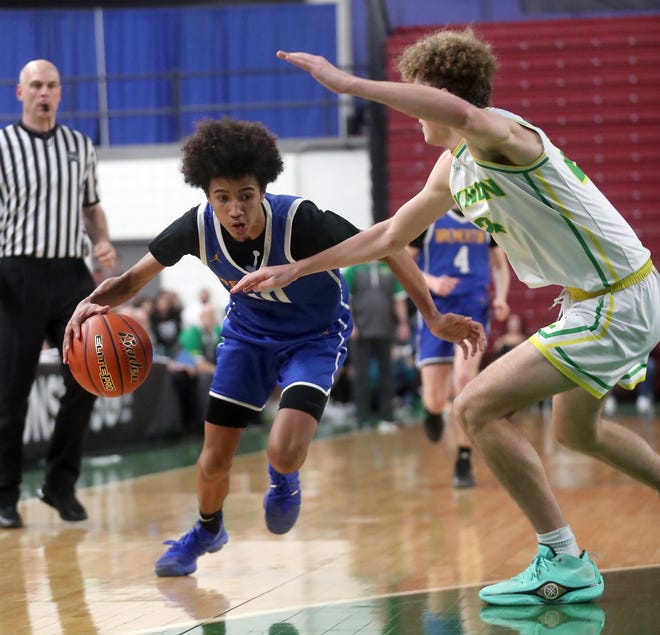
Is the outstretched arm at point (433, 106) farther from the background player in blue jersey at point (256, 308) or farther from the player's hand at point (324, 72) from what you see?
the background player in blue jersey at point (256, 308)

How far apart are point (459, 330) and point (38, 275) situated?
2.68 metres

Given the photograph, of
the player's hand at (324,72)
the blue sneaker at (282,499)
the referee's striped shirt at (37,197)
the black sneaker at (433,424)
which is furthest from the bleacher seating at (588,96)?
the player's hand at (324,72)

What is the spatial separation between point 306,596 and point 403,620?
52 centimetres

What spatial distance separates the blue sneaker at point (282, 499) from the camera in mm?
4539

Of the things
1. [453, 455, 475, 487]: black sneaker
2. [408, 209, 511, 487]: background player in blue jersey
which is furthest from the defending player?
[408, 209, 511, 487]: background player in blue jersey

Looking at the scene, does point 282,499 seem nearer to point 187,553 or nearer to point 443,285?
point 187,553

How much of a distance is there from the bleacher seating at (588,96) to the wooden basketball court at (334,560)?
8498mm

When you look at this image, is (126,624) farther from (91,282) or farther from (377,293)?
(377,293)

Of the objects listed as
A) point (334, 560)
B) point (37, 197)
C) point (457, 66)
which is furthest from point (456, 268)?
point (457, 66)

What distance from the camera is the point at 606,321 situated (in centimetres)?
371

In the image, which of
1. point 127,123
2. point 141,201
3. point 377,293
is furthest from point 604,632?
point 127,123

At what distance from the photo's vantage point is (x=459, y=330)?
13.8ft

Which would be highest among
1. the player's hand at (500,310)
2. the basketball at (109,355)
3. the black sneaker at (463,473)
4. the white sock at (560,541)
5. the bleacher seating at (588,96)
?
the bleacher seating at (588,96)

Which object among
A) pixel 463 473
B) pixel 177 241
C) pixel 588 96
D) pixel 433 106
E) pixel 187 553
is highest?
pixel 588 96
